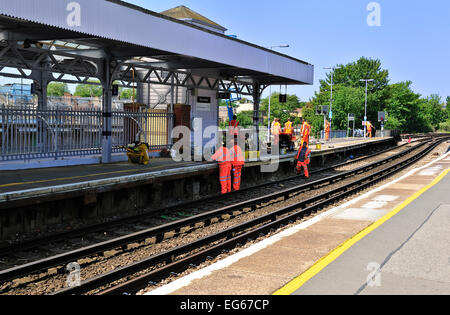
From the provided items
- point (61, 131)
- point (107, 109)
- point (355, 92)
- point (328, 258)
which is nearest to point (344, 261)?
point (328, 258)

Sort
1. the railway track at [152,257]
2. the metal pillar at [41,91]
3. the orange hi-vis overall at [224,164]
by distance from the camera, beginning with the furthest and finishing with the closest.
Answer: the orange hi-vis overall at [224,164]
the metal pillar at [41,91]
the railway track at [152,257]

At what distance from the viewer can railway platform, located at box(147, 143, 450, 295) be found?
18.9 feet

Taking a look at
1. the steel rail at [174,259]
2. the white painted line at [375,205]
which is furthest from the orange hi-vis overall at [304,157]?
the steel rail at [174,259]

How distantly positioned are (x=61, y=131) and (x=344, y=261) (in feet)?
36.3

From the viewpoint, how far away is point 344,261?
6832 mm

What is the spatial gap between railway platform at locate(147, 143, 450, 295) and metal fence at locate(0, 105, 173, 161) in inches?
343

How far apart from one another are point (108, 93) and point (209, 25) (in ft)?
51.5

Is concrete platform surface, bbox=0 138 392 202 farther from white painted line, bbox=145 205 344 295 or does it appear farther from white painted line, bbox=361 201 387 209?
white painted line, bbox=361 201 387 209

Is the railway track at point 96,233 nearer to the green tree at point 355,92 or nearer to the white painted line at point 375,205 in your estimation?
the white painted line at point 375,205

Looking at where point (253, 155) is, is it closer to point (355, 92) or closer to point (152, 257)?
point (152, 257)

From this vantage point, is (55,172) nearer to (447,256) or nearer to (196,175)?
(196,175)

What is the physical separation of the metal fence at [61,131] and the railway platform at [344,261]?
8.71 meters

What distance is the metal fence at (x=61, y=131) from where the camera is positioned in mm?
13422
